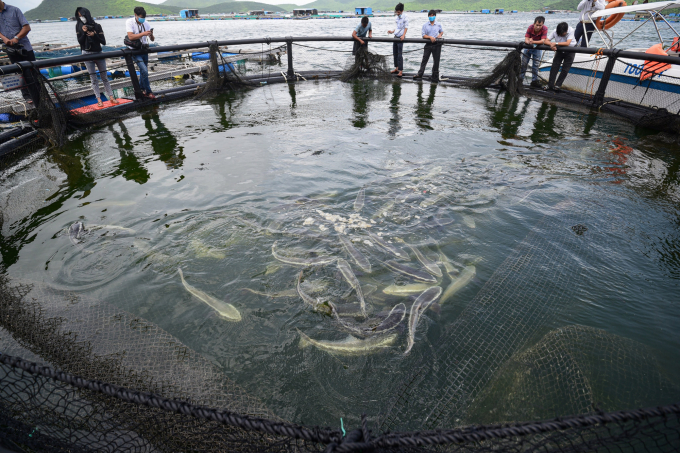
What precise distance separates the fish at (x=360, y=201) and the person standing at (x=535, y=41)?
933 centimetres

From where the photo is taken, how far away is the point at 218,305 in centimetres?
369

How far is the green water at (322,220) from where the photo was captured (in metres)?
3.26

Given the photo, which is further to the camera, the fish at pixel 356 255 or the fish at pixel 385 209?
the fish at pixel 385 209

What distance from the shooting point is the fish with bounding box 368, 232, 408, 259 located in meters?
4.40

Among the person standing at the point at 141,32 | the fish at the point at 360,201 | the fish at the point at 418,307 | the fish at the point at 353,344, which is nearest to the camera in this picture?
A: the fish at the point at 353,344

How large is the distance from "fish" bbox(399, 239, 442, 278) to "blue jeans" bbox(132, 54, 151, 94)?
33.1 feet

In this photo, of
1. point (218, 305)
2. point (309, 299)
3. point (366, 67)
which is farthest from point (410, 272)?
point (366, 67)

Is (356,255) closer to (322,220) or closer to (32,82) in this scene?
(322,220)

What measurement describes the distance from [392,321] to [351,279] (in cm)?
77

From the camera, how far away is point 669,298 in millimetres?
3604

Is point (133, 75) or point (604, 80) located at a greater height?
point (604, 80)

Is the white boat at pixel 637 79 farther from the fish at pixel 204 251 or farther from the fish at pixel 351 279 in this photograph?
the fish at pixel 204 251

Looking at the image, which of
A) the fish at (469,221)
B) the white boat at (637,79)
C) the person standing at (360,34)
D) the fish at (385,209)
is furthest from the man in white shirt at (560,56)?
the fish at (385,209)

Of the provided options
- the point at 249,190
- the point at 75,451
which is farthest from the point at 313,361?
the point at 249,190
